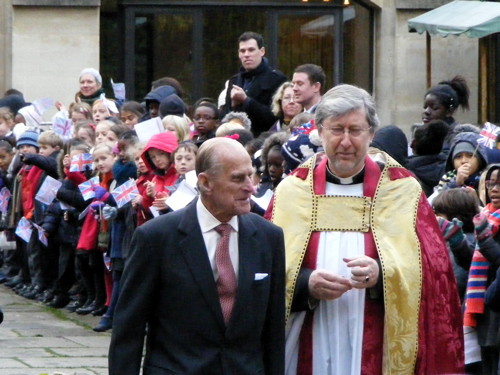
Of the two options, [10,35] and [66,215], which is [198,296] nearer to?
[66,215]

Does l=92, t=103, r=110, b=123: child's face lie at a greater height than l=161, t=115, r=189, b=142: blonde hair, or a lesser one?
greater

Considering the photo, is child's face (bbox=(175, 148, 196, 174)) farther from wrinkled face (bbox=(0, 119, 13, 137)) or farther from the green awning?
wrinkled face (bbox=(0, 119, 13, 137))

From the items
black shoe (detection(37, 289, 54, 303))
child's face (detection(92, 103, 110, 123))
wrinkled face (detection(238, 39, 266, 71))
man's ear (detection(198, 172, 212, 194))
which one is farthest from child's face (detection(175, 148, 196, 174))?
man's ear (detection(198, 172, 212, 194))

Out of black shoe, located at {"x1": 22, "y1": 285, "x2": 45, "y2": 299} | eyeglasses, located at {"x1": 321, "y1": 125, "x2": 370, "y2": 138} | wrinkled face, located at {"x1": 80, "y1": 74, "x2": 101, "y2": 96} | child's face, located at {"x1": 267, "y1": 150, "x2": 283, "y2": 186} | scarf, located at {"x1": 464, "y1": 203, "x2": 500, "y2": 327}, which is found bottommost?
black shoe, located at {"x1": 22, "y1": 285, "x2": 45, "y2": 299}

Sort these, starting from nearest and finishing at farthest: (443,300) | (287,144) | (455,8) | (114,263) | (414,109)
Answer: (443,300) < (287,144) < (114,263) < (455,8) < (414,109)

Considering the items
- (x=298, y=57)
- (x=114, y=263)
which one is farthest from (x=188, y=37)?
(x=114, y=263)

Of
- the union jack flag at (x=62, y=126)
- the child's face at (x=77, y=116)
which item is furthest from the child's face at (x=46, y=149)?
the union jack flag at (x=62, y=126)

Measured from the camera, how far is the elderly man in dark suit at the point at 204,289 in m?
5.38

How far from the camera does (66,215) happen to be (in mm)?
13570

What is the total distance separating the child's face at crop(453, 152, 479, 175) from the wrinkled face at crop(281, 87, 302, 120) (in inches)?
80.0

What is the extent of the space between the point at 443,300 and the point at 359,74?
665 inches

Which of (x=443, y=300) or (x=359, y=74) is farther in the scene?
(x=359, y=74)

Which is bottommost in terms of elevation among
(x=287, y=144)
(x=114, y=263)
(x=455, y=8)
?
(x=114, y=263)

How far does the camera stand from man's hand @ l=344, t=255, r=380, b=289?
5609 mm
